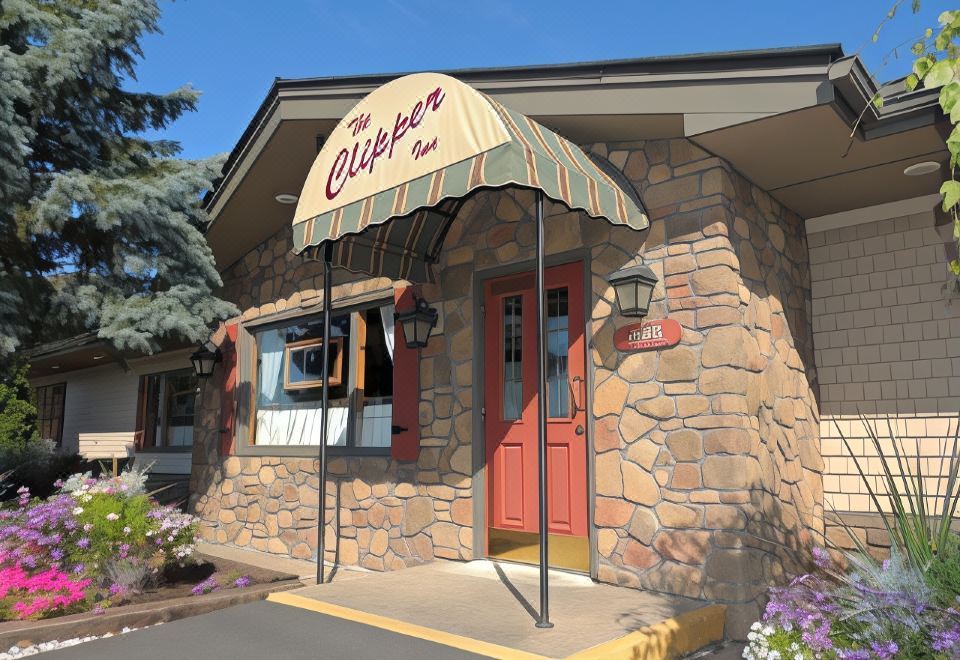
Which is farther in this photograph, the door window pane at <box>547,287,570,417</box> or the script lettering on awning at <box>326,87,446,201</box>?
the door window pane at <box>547,287,570,417</box>

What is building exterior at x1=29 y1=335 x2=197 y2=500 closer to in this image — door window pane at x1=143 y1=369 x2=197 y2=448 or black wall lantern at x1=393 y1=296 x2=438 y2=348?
door window pane at x1=143 y1=369 x2=197 y2=448

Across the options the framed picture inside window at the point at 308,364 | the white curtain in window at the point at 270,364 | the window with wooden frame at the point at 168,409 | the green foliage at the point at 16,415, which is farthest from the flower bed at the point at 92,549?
the green foliage at the point at 16,415

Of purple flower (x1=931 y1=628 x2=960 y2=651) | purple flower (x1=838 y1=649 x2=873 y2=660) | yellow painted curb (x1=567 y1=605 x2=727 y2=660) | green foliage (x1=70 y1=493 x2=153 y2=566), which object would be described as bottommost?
yellow painted curb (x1=567 y1=605 x2=727 y2=660)

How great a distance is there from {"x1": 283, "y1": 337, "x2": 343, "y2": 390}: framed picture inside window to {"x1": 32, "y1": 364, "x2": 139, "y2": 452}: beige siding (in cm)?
463

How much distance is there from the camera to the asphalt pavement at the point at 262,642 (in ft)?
12.1

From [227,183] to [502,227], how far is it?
3157 millimetres

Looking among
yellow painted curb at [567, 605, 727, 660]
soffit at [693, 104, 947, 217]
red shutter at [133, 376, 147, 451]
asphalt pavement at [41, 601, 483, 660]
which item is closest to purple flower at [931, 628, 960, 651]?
yellow painted curb at [567, 605, 727, 660]

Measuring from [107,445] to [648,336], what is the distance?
10.3m

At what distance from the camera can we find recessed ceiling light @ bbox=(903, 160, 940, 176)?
4723 mm

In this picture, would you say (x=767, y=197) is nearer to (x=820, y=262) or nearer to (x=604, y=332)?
(x=820, y=262)

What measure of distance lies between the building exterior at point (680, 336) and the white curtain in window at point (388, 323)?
0.07 feet

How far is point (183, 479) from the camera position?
10.3m

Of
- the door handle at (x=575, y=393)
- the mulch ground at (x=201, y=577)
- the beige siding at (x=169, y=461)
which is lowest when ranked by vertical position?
the mulch ground at (x=201, y=577)

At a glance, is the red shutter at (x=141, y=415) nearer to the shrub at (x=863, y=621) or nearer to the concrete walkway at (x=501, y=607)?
the concrete walkway at (x=501, y=607)
